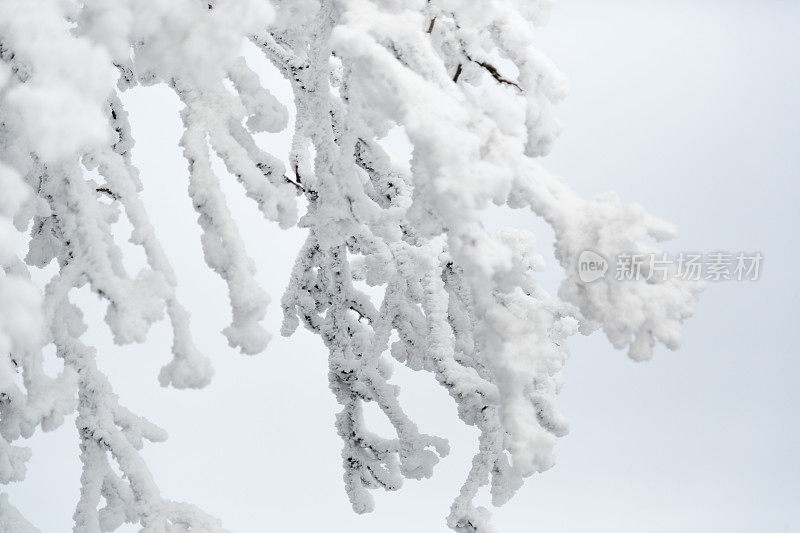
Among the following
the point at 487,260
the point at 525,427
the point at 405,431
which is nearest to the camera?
the point at 487,260

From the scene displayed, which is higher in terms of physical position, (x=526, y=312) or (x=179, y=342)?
(x=526, y=312)

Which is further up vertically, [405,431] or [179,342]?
[405,431]

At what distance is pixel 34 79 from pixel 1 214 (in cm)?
16

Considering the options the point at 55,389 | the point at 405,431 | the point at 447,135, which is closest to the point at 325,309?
the point at 405,431

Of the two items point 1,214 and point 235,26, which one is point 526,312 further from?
point 1,214

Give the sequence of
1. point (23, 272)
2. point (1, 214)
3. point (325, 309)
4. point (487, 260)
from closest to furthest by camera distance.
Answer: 1. point (1, 214)
2. point (487, 260)
3. point (23, 272)
4. point (325, 309)

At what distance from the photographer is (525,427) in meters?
1.15

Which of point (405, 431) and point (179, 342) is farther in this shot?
point (405, 431)

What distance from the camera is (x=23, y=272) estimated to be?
1338 millimetres

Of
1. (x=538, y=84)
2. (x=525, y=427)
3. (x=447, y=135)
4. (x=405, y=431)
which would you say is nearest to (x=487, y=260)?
(x=447, y=135)

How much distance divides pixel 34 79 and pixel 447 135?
1.55ft

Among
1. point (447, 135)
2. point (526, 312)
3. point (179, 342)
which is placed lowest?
point (179, 342)

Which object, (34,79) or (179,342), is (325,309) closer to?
(179,342)

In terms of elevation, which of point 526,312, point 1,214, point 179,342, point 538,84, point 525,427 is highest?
point 538,84
